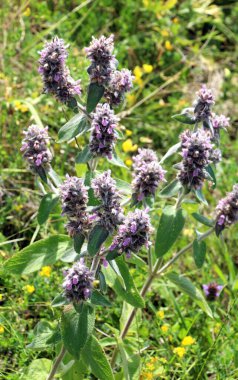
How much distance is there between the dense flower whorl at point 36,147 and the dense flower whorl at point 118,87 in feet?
0.91

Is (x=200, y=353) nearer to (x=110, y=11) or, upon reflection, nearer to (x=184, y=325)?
(x=184, y=325)

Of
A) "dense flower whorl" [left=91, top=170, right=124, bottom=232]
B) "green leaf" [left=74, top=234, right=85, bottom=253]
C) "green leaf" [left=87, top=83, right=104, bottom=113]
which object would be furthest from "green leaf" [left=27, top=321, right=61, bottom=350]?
"green leaf" [left=87, top=83, right=104, bottom=113]

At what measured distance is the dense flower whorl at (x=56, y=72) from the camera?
1.94m

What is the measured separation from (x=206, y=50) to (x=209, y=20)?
23cm

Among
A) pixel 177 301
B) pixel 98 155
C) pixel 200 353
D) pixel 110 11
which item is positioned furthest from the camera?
pixel 110 11

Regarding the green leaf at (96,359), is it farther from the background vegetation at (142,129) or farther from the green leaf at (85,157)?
the green leaf at (85,157)

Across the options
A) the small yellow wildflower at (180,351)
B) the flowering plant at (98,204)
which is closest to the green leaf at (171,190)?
the flowering plant at (98,204)

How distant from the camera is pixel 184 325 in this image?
2564 mm

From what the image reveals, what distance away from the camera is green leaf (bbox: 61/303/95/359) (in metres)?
1.80

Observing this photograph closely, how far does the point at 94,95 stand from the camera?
77.2 inches

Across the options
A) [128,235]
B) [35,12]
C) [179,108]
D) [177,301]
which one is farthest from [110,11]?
[128,235]

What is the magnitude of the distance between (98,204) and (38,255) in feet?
0.85

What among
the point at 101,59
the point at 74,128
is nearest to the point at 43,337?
the point at 74,128

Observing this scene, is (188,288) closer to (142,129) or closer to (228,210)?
(228,210)
